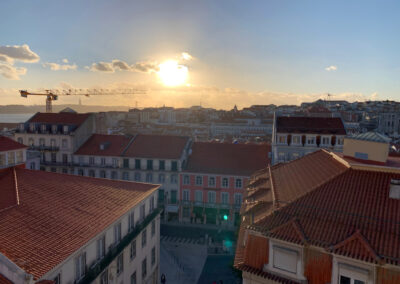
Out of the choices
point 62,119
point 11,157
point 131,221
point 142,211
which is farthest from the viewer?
point 62,119

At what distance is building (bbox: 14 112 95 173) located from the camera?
189 ft

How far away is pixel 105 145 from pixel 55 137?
1009 cm

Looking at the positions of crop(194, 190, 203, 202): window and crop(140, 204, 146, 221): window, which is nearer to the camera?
crop(140, 204, 146, 221): window

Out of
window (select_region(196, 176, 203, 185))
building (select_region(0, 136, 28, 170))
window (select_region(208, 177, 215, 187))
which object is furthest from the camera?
window (select_region(196, 176, 203, 185))

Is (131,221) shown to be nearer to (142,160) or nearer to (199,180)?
(199,180)

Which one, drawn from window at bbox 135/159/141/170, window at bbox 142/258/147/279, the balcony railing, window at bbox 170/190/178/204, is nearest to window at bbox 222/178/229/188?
window at bbox 170/190/178/204

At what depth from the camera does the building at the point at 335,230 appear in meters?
13.6

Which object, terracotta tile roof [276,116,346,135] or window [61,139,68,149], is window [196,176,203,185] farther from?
window [61,139,68,149]

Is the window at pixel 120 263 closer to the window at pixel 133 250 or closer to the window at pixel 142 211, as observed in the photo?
the window at pixel 133 250

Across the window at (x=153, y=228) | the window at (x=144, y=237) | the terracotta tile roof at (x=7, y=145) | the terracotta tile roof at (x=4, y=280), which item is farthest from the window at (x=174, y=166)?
the terracotta tile roof at (x=4, y=280)

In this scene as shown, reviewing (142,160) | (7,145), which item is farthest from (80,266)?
(142,160)

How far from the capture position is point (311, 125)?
52.1 metres

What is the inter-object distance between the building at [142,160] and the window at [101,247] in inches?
1215

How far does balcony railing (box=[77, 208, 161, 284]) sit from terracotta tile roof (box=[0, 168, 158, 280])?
2.45 metres
